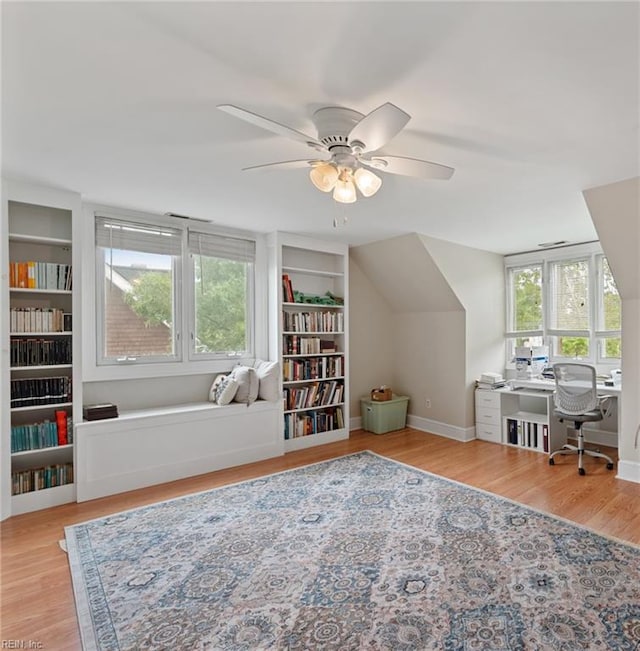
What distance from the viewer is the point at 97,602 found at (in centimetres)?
195

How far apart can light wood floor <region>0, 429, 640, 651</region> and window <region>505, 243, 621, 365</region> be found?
1.50 metres

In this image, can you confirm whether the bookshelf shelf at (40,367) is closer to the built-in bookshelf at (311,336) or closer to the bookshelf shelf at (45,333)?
the bookshelf shelf at (45,333)

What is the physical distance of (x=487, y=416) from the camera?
4.74m

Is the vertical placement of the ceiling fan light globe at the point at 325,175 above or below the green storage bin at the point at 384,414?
above

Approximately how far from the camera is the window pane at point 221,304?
4039 mm

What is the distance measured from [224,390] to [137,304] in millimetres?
1141

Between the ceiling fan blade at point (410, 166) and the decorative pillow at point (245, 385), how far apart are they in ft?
8.25

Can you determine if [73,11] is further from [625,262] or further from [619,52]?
[625,262]

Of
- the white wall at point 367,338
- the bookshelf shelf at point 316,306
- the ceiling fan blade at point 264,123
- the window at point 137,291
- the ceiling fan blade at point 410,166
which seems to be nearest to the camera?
the ceiling fan blade at point 264,123

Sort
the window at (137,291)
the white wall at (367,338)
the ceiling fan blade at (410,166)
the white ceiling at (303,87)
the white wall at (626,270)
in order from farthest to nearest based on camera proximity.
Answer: the white wall at (367,338) < the window at (137,291) < the white wall at (626,270) < the ceiling fan blade at (410,166) < the white ceiling at (303,87)

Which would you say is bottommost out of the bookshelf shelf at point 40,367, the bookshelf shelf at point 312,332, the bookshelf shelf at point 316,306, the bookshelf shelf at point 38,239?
the bookshelf shelf at point 40,367

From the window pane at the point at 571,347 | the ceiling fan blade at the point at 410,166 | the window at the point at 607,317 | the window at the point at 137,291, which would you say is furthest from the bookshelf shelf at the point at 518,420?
the window at the point at 137,291

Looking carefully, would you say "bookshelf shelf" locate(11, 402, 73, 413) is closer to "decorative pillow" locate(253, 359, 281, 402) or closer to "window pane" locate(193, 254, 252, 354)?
"window pane" locate(193, 254, 252, 354)

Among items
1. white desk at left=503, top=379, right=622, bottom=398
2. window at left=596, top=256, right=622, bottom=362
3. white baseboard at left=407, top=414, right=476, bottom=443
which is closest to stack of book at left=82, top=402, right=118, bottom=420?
white baseboard at left=407, top=414, right=476, bottom=443
